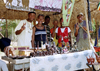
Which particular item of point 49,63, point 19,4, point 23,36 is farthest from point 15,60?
point 19,4

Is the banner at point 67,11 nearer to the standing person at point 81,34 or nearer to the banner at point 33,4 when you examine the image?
the standing person at point 81,34

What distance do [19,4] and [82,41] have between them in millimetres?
2052

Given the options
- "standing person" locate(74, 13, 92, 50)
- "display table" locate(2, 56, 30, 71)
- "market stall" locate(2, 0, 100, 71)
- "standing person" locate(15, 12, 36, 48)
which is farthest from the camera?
"standing person" locate(74, 13, 92, 50)

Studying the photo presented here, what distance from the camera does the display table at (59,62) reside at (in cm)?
222

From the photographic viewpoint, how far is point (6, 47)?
2.23 metres

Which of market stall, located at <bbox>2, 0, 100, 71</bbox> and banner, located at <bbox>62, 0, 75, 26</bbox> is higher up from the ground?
banner, located at <bbox>62, 0, 75, 26</bbox>

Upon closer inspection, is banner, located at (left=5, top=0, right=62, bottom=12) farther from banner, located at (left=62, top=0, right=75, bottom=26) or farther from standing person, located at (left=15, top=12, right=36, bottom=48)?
banner, located at (left=62, top=0, right=75, bottom=26)

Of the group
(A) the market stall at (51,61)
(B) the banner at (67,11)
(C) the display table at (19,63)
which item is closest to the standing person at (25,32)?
(B) the banner at (67,11)

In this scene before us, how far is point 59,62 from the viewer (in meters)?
2.43

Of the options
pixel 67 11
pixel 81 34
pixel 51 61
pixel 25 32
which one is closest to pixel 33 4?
pixel 25 32

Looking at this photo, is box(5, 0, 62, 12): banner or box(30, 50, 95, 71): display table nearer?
box(30, 50, 95, 71): display table

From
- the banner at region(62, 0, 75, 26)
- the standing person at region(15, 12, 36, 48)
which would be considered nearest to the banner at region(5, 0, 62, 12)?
the standing person at region(15, 12, 36, 48)

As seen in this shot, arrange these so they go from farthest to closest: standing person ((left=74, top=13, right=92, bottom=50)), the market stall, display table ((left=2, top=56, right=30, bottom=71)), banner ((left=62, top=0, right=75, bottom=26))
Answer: standing person ((left=74, top=13, right=92, bottom=50))
banner ((left=62, top=0, right=75, bottom=26))
the market stall
display table ((left=2, top=56, right=30, bottom=71))

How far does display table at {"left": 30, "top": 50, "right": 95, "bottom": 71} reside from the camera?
2.22 metres
